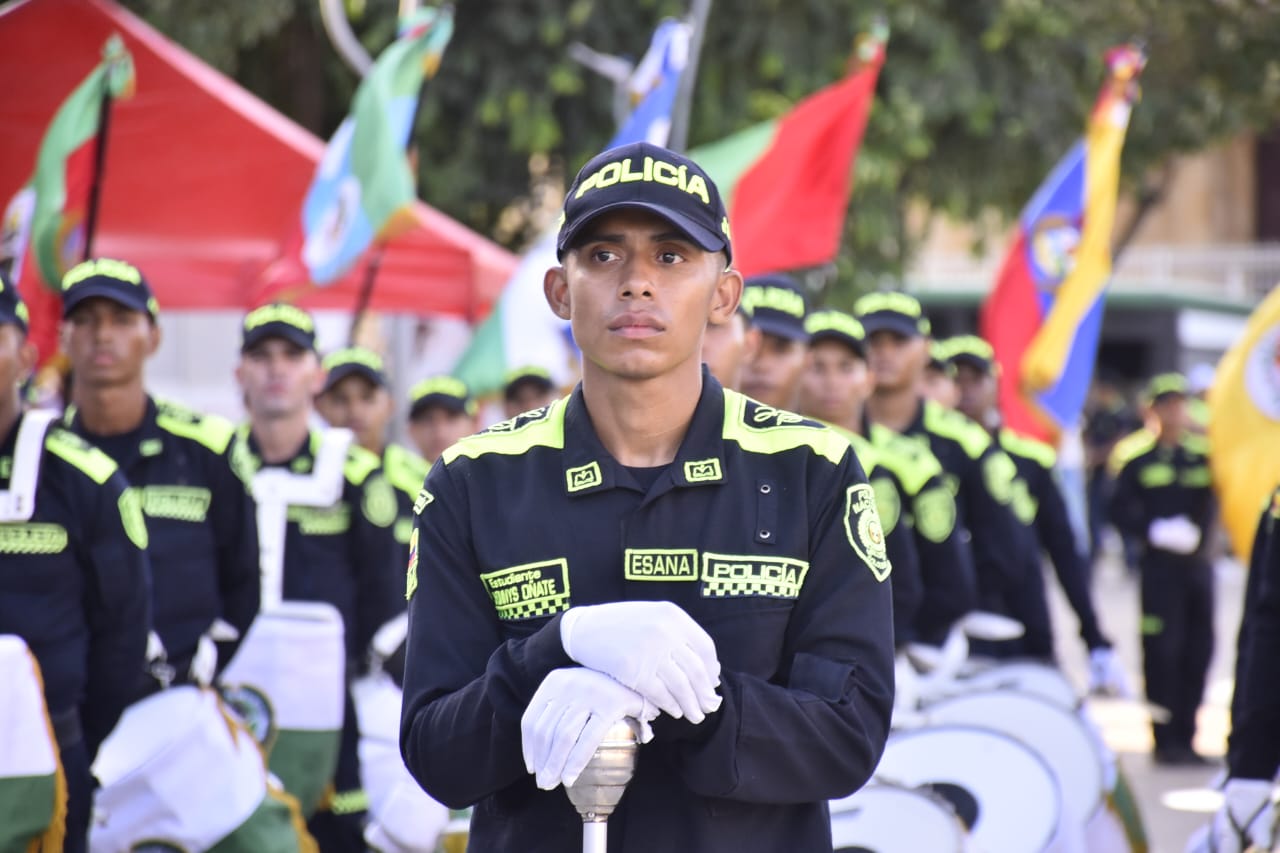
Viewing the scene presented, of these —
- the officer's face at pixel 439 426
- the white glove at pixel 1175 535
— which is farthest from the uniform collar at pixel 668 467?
the white glove at pixel 1175 535

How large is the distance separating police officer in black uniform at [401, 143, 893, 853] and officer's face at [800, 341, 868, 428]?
3.80 meters

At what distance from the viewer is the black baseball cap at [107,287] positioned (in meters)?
6.39

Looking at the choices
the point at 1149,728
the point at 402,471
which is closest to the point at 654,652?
the point at 402,471

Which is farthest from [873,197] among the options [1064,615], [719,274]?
[719,274]

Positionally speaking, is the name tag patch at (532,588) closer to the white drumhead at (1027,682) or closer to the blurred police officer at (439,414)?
the white drumhead at (1027,682)

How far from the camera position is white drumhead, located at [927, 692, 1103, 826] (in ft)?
20.4

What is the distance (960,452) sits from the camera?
27.2 feet

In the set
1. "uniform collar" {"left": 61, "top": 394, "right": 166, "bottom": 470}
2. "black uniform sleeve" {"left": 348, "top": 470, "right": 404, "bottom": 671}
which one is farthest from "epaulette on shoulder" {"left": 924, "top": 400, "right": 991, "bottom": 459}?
"uniform collar" {"left": 61, "top": 394, "right": 166, "bottom": 470}

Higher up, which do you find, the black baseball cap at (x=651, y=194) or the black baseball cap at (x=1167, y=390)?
the black baseball cap at (x=1167, y=390)

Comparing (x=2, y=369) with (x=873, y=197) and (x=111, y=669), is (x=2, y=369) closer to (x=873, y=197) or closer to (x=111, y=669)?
(x=111, y=669)

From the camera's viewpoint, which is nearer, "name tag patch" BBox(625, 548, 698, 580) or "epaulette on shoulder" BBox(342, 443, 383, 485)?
"name tag patch" BBox(625, 548, 698, 580)

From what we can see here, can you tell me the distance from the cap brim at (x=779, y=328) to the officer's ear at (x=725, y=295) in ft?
11.2

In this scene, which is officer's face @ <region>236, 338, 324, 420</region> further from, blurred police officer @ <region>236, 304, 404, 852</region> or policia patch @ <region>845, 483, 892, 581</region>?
policia patch @ <region>845, 483, 892, 581</region>

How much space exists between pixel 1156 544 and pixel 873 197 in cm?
455
